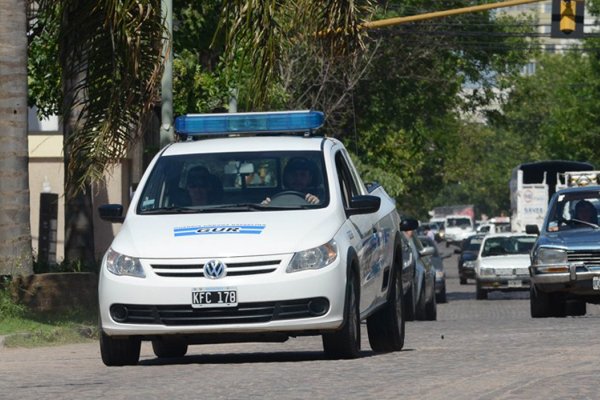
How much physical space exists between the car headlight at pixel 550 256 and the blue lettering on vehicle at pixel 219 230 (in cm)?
990

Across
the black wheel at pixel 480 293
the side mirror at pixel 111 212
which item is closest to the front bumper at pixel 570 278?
the side mirror at pixel 111 212

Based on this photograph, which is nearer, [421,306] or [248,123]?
[248,123]

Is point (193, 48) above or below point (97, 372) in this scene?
above

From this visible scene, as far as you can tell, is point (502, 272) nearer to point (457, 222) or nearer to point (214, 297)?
point (214, 297)

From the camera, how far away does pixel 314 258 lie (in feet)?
42.7

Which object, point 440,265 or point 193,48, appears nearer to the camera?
point 193,48

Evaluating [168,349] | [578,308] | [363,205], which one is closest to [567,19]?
[578,308]

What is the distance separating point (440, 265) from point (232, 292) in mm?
27972

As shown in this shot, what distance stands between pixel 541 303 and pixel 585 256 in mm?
1482

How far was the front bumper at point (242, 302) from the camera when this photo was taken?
1291 cm

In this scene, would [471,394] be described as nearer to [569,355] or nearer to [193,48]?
[569,355]

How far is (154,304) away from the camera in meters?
13.0

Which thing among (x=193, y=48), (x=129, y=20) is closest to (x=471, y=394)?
(x=129, y=20)

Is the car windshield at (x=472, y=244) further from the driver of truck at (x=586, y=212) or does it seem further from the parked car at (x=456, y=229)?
the parked car at (x=456, y=229)
